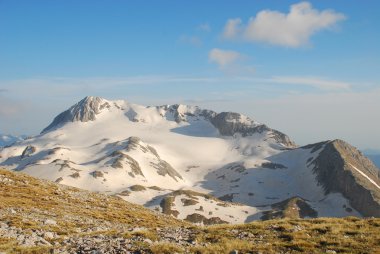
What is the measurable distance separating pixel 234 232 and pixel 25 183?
37.4 meters

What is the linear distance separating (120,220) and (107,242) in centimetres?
1982

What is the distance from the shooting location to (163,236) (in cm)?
2838

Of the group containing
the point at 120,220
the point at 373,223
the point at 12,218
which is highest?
the point at 373,223

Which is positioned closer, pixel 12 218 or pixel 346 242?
pixel 346 242

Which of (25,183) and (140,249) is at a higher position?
(140,249)

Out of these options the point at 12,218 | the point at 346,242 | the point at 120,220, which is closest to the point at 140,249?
the point at 346,242

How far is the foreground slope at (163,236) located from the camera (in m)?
23.7

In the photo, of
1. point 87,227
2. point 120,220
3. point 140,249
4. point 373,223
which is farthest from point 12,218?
point 373,223

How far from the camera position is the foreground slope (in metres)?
23.7

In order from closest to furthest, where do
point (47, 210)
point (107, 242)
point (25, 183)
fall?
point (107, 242)
point (47, 210)
point (25, 183)

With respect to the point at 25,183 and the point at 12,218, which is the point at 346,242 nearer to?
the point at 12,218

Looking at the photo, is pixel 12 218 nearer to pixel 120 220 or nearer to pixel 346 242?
pixel 120 220

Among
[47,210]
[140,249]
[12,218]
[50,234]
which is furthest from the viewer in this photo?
[47,210]

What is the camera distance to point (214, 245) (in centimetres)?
2414
